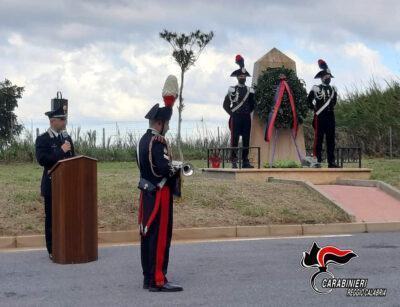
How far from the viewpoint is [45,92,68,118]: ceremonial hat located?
9883mm

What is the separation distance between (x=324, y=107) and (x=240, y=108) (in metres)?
2.00

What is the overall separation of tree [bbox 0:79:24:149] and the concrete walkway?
653 inches

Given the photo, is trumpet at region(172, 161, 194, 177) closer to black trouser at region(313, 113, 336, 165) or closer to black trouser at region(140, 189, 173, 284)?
black trouser at region(140, 189, 173, 284)

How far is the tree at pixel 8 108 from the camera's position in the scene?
98.1 feet

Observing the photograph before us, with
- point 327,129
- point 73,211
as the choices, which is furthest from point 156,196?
point 327,129

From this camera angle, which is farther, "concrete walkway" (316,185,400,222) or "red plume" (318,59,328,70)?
"red plume" (318,59,328,70)

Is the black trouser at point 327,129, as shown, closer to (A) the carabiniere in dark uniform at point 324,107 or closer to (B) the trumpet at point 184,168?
(A) the carabiniere in dark uniform at point 324,107

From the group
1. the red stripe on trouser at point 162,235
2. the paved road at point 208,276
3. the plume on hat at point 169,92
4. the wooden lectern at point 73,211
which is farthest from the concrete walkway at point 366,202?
the plume on hat at point 169,92

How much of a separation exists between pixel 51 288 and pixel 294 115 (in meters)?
11.6

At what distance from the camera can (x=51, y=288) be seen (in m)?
8.07

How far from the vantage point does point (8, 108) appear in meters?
Result: 30.8

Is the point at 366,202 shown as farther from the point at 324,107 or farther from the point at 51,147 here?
the point at 51,147

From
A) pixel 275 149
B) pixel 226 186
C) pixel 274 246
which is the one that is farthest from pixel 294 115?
pixel 274 246

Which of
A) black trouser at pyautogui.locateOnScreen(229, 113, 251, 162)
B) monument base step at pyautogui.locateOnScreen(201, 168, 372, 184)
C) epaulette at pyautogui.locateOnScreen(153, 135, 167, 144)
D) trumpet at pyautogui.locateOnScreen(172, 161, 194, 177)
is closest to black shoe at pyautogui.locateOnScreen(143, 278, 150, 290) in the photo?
trumpet at pyautogui.locateOnScreen(172, 161, 194, 177)
